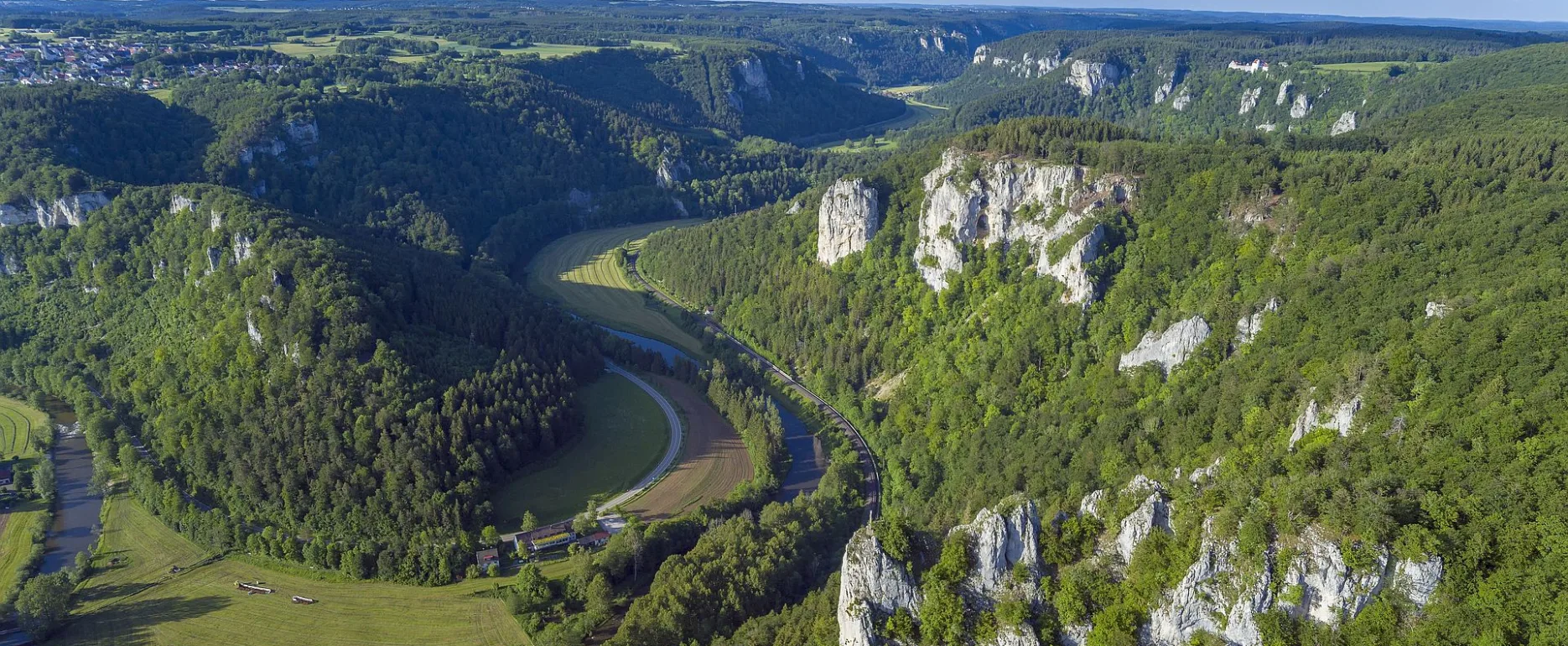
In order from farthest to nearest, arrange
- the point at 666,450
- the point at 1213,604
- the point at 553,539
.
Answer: the point at 666,450, the point at 553,539, the point at 1213,604

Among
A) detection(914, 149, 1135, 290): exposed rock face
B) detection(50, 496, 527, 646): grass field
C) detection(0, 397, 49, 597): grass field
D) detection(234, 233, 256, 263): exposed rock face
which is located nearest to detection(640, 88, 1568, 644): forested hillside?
detection(914, 149, 1135, 290): exposed rock face

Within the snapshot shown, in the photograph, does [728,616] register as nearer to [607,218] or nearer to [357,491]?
[357,491]

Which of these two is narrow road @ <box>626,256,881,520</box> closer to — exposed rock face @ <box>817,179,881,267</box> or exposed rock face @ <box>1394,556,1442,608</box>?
exposed rock face @ <box>817,179,881,267</box>

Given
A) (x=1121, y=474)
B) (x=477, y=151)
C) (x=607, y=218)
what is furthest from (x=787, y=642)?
(x=477, y=151)

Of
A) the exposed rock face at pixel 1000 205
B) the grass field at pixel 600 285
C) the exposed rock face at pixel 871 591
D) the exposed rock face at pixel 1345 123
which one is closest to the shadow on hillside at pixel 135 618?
the exposed rock face at pixel 871 591

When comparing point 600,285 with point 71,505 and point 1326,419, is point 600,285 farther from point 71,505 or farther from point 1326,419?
point 1326,419

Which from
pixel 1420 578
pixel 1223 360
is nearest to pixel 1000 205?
pixel 1223 360

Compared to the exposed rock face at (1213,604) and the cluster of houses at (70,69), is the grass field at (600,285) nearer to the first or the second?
the exposed rock face at (1213,604)
